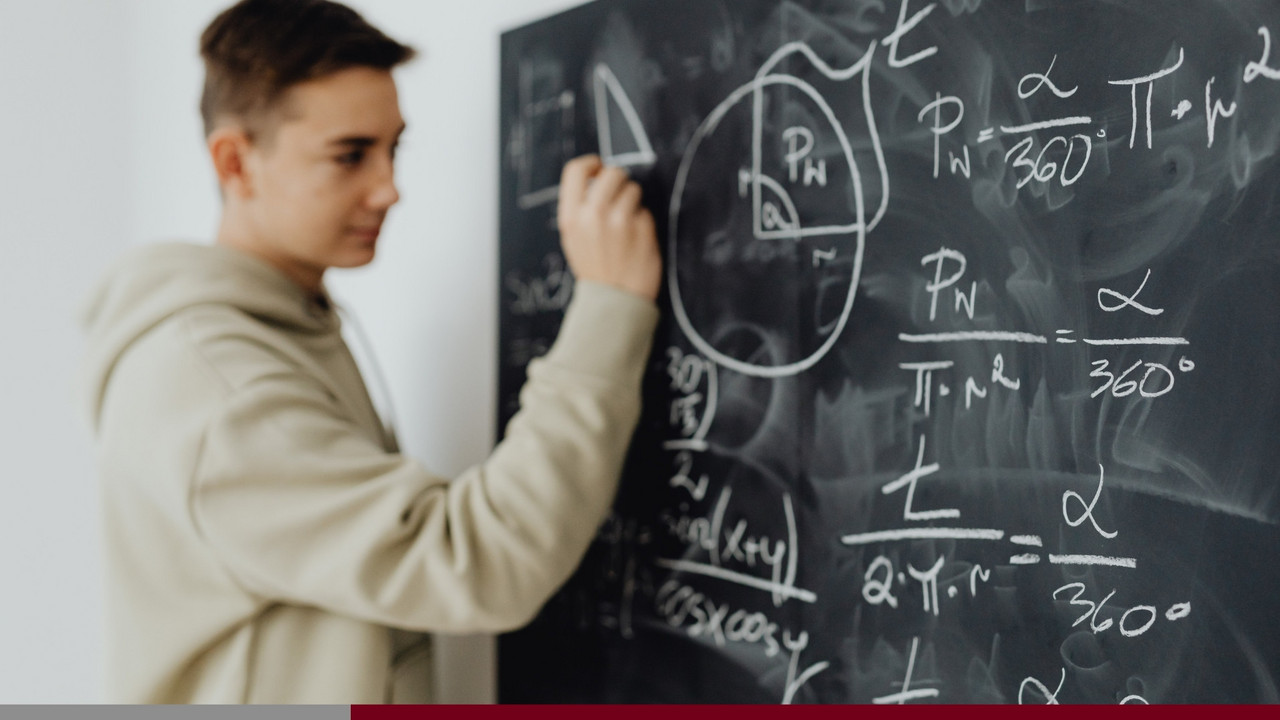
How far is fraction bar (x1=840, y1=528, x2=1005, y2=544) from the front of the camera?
1055 millimetres

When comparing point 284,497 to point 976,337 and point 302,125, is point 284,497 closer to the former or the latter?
point 302,125

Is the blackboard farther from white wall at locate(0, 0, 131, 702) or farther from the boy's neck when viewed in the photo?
white wall at locate(0, 0, 131, 702)

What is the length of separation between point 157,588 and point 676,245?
2.53 feet

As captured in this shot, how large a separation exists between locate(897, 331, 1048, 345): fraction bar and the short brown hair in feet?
2.58

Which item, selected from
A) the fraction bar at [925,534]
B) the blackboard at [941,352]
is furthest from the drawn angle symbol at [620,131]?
the fraction bar at [925,534]

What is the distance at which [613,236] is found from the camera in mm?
1362

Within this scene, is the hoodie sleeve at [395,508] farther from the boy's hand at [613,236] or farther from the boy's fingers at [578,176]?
the boy's fingers at [578,176]

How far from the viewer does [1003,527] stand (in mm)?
1040

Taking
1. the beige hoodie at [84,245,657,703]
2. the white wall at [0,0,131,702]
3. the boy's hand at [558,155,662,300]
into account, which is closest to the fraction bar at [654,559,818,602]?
the beige hoodie at [84,245,657,703]

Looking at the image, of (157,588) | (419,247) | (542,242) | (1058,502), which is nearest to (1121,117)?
(1058,502)

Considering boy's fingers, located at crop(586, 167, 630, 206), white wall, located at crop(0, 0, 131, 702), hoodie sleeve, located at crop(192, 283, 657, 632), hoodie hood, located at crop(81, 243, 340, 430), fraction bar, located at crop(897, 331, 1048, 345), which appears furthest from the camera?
white wall, located at crop(0, 0, 131, 702)

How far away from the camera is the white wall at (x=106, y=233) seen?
1.89 meters

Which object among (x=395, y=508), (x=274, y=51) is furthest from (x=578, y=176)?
(x=395, y=508)

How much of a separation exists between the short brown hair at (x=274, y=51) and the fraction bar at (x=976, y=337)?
0.79 meters
